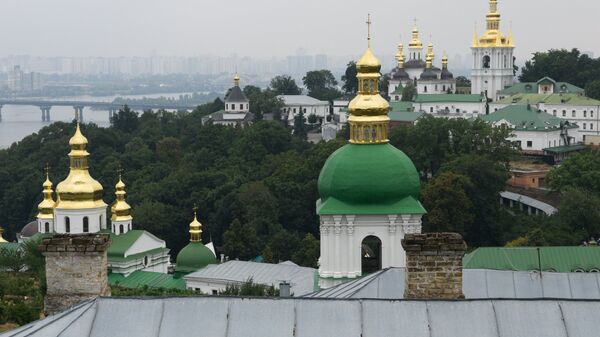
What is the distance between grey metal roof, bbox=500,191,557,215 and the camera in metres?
44.4

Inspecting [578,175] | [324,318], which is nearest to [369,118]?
[324,318]

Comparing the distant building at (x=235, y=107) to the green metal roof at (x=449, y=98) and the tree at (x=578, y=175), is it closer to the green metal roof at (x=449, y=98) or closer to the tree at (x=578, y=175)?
the green metal roof at (x=449, y=98)

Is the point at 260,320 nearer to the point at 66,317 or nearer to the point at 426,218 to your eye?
the point at 66,317

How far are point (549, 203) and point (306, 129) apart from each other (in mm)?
32241

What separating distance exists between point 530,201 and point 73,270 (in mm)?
38932

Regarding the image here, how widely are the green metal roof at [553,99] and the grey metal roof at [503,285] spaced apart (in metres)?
53.7

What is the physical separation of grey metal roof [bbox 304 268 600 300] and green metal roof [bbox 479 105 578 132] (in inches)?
1830

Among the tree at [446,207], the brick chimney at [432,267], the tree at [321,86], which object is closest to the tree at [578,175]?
the tree at [446,207]

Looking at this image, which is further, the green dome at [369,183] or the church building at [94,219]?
the church building at [94,219]

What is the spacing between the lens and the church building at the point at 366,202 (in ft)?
61.5

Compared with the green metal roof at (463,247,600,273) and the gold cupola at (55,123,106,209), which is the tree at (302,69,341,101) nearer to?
the gold cupola at (55,123,106,209)

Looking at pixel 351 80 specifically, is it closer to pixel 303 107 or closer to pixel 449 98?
pixel 303 107

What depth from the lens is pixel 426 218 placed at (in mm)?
38281

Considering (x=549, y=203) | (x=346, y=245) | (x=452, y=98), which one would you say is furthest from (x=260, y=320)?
(x=452, y=98)
